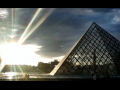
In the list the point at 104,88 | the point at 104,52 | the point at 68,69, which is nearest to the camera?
the point at 104,88

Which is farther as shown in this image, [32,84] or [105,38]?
[105,38]

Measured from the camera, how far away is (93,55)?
21.6 meters

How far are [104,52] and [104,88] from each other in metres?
16.5

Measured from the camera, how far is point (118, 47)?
80.0ft

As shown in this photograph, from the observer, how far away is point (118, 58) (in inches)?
931

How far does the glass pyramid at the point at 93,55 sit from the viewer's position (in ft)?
72.0

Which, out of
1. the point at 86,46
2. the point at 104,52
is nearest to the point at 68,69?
the point at 86,46

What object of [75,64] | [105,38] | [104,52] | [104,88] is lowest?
[104,88]

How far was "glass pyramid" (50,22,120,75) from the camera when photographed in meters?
22.0

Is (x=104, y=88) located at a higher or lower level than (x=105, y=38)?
lower
